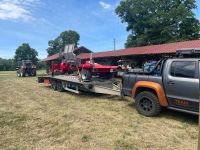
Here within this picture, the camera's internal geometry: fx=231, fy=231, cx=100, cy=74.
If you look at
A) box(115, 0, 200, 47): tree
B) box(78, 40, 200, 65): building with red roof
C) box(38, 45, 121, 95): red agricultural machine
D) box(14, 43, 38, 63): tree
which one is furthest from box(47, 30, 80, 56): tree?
box(38, 45, 121, 95): red agricultural machine

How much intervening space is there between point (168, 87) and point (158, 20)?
115ft

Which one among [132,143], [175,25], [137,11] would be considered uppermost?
[137,11]

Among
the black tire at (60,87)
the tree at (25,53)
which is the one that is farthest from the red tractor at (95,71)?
the tree at (25,53)

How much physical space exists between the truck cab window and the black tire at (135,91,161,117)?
95 cm

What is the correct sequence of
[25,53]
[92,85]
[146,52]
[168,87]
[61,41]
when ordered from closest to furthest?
[168,87] < [92,85] < [146,52] < [61,41] < [25,53]

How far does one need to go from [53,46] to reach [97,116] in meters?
92.8

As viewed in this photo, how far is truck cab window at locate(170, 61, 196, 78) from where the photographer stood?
6.17m

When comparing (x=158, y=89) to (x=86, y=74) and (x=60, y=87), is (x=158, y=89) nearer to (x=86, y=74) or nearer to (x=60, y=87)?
(x=86, y=74)

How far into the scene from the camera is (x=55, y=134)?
5.55m

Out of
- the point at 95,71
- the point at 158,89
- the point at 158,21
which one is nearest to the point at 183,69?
the point at 158,89

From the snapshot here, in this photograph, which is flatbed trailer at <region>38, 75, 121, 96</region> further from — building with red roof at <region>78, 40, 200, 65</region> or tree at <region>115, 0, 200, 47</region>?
tree at <region>115, 0, 200, 47</region>

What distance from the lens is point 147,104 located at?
7176 millimetres

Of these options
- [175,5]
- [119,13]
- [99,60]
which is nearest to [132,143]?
[99,60]

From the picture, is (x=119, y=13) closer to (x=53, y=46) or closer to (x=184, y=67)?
(x=184, y=67)
